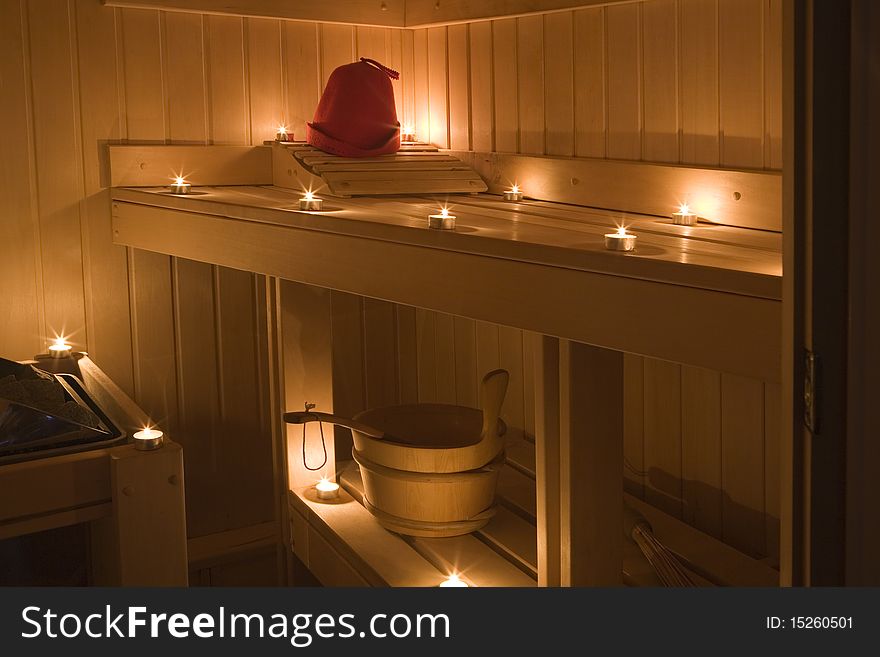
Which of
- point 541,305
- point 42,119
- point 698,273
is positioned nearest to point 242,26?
point 42,119

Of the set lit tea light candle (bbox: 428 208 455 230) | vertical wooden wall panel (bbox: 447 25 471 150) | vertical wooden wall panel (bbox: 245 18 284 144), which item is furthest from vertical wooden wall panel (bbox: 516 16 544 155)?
lit tea light candle (bbox: 428 208 455 230)

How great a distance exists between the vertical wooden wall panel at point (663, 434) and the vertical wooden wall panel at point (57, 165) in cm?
159

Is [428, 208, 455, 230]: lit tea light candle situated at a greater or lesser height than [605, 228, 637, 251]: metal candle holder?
greater

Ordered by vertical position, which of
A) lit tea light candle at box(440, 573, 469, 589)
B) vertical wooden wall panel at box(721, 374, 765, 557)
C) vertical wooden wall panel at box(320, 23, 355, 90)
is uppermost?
vertical wooden wall panel at box(320, 23, 355, 90)

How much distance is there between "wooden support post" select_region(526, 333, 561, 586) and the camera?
5.87 ft

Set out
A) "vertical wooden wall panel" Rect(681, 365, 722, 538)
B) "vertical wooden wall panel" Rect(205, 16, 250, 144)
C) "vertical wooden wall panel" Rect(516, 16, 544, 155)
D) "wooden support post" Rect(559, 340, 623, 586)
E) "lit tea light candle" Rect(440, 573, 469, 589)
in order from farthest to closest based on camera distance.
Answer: "vertical wooden wall panel" Rect(205, 16, 250, 144)
"vertical wooden wall panel" Rect(516, 16, 544, 155)
"vertical wooden wall panel" Rect(681, 365, 722, 538)
"lit tea light candle" Rect(440, 573, 469, 589)
"wooden support post" Rect(559, 340, 623, 586)

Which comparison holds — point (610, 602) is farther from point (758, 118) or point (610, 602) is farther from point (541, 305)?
point (758, 118)

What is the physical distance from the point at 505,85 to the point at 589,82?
370 millimetres

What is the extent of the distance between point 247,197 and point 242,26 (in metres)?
0.68

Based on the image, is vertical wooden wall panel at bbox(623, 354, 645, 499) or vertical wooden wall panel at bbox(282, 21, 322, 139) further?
vertical wooden wall panel at bbox(282, 21, 322, 139)

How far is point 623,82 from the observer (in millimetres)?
2525

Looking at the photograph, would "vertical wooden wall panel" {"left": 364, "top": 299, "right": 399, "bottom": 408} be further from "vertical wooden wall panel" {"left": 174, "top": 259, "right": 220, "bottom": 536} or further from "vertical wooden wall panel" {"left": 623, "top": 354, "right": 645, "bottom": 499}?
"vertical wooden wall panel" {"left": 623, "top": 354, "right": 645, "bottom": 499}

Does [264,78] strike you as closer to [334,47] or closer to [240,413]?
[334,47]

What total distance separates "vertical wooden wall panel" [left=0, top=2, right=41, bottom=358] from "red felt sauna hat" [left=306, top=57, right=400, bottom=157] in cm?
78
